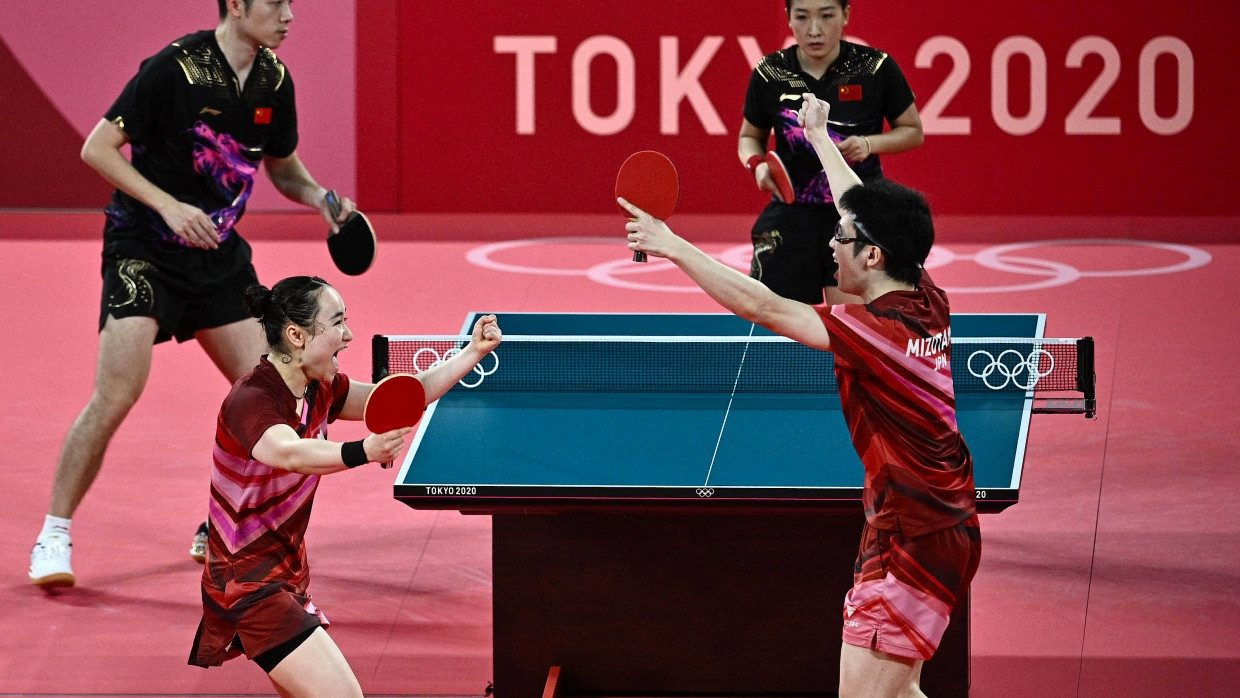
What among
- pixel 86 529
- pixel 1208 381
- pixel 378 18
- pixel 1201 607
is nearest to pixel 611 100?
pixel 378 18

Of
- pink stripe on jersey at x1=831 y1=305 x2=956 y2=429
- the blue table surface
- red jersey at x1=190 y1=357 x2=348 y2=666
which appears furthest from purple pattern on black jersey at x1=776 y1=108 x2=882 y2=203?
red jersey at x1=190 y1=357 x2=348 y2=666

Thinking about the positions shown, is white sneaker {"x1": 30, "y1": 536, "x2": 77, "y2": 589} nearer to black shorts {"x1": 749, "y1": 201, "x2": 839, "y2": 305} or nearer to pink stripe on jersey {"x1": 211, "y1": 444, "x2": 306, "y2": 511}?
pink stripe on jersey {"x1": 211, "y1": 444, "x2": 306, "y2": 511}

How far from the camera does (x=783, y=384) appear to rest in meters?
4.93

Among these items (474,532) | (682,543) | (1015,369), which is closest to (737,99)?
(474,532)

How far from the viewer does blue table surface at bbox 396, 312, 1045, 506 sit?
4.08 m

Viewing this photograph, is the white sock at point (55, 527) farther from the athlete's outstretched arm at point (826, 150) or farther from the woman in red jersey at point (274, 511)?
the athlete's outstretched arm at point (826, 150)

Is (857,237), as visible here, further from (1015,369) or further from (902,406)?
(1015,369)

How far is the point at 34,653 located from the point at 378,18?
7767 mm

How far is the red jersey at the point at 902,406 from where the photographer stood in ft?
11.6

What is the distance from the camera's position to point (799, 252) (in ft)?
19.5

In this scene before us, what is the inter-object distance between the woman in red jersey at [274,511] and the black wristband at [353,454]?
17 centimetres

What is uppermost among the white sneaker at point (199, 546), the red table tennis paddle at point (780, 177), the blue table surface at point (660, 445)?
the red table tennis paddle at point (780, 177)

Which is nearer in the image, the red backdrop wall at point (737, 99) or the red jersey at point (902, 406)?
the red jersey at point (902, 406)

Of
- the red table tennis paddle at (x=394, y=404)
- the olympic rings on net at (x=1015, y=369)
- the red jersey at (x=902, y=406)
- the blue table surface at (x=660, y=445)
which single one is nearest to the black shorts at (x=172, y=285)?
the blue table surface at (x=660, y=445)
